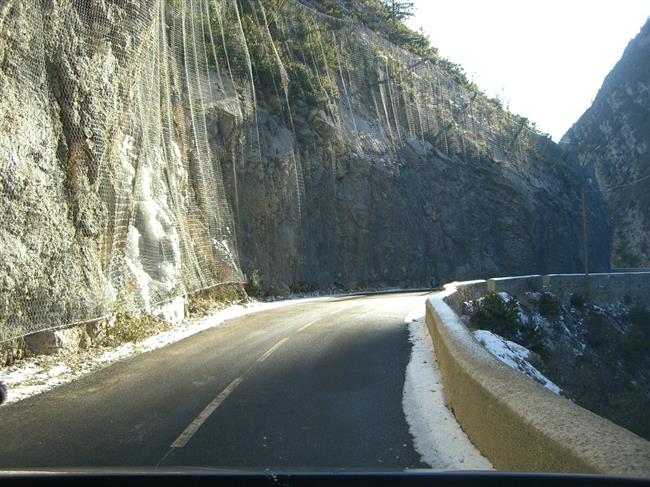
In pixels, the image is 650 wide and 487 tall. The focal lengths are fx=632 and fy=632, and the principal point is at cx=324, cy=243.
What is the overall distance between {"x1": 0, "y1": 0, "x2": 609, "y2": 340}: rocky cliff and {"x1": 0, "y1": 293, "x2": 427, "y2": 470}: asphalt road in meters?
2.68

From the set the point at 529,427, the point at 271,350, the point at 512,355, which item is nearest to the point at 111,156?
the point at 271,350

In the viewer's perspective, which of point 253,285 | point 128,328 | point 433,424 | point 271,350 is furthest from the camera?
point 253,285

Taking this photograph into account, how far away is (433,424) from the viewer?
20.0 ft

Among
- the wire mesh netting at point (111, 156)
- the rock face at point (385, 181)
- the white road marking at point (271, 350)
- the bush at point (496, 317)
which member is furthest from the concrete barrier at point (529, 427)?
the rock face at point (385, 181)

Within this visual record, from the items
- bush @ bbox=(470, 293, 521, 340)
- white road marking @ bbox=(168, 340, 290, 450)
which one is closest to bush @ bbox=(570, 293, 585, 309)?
bush @ bbox=(470, 293, 521, 340)

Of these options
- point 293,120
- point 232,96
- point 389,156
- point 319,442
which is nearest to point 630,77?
point 389,156

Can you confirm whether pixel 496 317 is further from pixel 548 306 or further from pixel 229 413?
pixel 229 413

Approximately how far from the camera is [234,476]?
2676 millimetres

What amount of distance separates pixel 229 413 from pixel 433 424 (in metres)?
2.05

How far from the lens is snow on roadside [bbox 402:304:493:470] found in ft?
16.1

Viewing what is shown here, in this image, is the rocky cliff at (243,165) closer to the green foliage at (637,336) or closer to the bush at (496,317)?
the bush at (496,317)

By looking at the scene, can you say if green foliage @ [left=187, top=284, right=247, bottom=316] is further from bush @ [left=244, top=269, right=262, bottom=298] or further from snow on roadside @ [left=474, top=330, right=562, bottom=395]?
snow on roadside @ [left=474, top=330, right=562, bottom=395]

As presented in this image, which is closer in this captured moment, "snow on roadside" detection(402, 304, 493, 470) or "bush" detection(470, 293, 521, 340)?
"snow on roadside" detection(402, 304, 493, 470)

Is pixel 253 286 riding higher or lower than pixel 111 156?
lower
